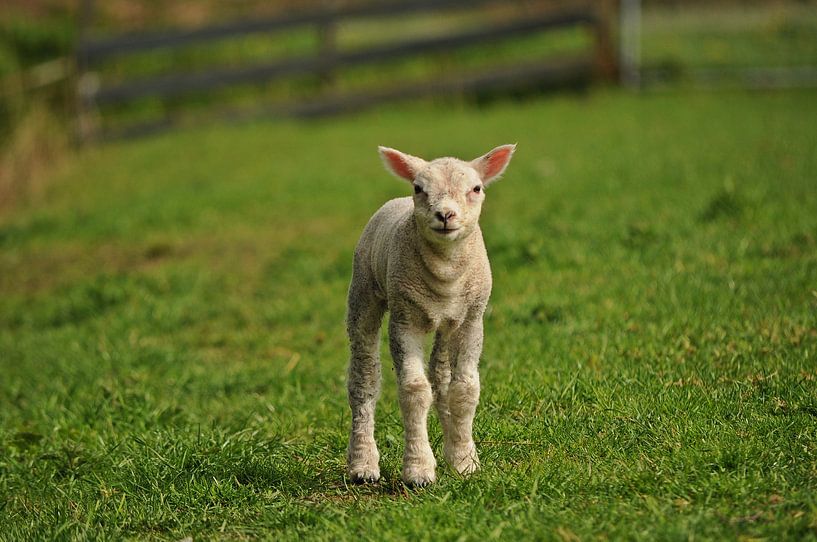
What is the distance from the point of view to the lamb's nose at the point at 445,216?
14.9ft

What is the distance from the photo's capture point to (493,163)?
4980 mm

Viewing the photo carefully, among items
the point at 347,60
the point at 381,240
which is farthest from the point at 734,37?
the point at 381,240

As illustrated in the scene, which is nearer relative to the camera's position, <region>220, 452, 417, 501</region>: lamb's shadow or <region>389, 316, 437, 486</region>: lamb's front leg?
<region>389, 316, 437, 486</region>: lamb's front leg

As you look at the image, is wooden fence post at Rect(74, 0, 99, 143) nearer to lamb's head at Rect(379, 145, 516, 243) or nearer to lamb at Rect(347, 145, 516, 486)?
lamb at Rect(347, 145, 516, 486)

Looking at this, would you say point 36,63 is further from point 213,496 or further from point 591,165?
point 213,496

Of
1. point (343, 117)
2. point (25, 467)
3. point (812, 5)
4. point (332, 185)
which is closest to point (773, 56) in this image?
point (812, 5)

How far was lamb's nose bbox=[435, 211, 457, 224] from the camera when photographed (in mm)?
4555

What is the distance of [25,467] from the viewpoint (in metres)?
5.93

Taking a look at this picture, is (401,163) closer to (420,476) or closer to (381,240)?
(381,240)

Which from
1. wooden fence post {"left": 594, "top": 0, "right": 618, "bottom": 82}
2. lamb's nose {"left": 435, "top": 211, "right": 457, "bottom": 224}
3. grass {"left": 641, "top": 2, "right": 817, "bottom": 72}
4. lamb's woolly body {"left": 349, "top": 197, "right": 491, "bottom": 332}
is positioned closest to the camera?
lamb's nose {"left": 435, "top": 211, "right": 457, "bottom": 224}

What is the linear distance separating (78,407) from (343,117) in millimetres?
12567

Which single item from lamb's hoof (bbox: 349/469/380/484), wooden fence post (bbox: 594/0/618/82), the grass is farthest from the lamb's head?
the grass

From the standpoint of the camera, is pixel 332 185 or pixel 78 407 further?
pixel 332 185

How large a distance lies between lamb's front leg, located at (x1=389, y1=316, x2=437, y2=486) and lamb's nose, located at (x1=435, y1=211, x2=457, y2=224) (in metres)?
0.54
